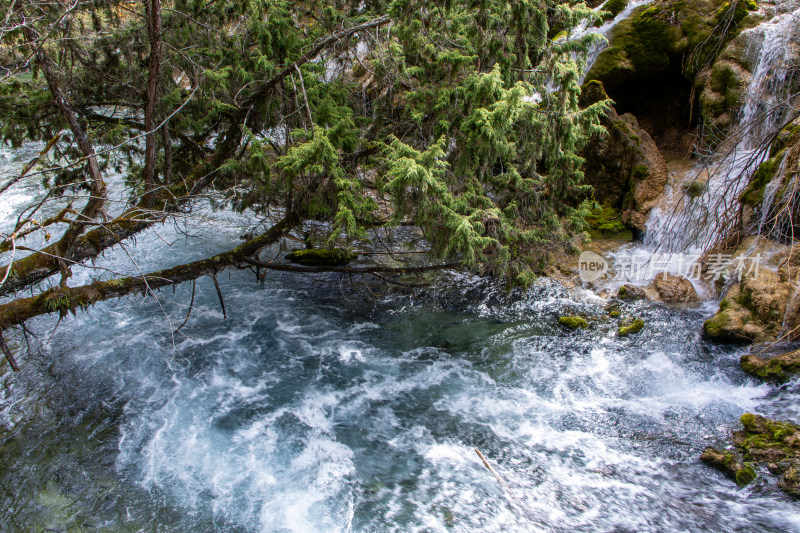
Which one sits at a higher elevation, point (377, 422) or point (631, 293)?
point (631, 293)

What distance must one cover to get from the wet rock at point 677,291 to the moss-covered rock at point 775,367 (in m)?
1.79

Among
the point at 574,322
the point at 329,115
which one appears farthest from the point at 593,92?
the point at 329,115

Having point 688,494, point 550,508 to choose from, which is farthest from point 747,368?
point 550,508

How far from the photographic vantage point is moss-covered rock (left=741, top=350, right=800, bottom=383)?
610cm

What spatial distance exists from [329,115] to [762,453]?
644 cm

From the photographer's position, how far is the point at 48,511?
191 inches

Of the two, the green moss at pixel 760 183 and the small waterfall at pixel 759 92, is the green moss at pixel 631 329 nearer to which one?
the small waterfall at pixel 759 92

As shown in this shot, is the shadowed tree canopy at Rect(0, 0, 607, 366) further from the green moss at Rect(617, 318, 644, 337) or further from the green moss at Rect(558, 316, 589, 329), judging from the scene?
the green moss at Rect(617, 318, 644, 337)

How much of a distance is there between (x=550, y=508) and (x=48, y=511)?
194 inches

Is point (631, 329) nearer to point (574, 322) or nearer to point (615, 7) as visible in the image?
point (574, 322)

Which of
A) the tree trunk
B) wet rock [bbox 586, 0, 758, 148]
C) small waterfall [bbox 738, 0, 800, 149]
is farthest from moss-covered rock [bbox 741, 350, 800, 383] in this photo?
the tree trunk

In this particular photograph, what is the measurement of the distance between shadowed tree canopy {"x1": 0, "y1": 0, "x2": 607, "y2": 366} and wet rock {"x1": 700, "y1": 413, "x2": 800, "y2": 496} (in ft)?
10.7

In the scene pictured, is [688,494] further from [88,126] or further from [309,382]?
[88,126]

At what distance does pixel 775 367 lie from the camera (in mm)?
6160
